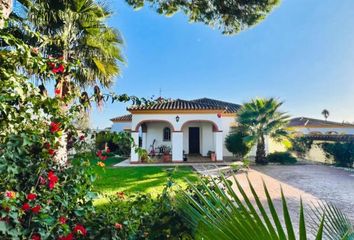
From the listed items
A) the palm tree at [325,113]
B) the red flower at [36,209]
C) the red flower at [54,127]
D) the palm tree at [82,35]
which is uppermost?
the palm tree at [325,113]

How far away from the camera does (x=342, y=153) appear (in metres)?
18.1

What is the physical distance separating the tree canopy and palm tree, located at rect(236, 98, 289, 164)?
10.1 m

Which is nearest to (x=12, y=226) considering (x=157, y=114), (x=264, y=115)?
(x=157, y=114)

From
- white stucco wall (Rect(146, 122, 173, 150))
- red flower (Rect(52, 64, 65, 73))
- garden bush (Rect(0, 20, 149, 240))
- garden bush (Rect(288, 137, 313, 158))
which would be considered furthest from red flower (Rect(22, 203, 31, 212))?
garden bush (Rect(288, 137, 313, 158))

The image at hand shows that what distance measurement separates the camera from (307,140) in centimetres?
2319

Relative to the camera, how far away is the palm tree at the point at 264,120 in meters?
18.0

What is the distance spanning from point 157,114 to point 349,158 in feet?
52.5

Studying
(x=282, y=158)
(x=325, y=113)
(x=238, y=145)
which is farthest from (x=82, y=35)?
(x=325, y=113)

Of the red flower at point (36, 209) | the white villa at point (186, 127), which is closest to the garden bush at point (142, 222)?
the red flower at point (36, 209)

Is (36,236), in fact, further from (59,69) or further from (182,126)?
(182,126)

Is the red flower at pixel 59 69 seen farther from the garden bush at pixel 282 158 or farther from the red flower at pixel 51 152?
the garden bush at pixel 282 158

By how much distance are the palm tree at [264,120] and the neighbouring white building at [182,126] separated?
7.63 feet

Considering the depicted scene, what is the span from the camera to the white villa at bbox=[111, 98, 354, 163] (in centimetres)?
1881

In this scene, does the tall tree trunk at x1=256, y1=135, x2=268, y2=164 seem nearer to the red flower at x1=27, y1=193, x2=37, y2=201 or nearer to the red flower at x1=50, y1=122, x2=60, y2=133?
the red flower at x1=50, y1=122, x2=60, y2=133
